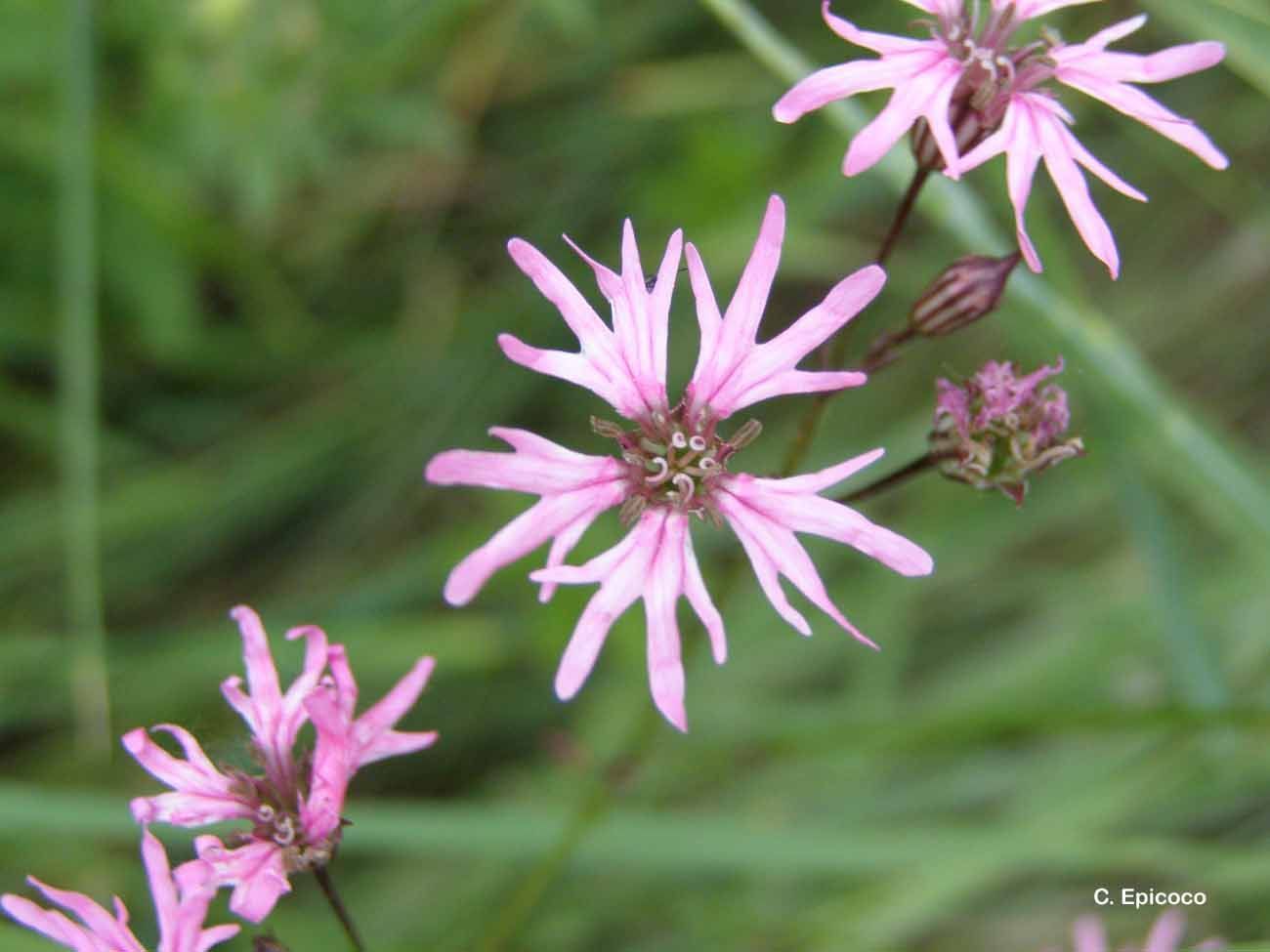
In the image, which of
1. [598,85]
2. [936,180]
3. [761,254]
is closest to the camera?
[761,254]

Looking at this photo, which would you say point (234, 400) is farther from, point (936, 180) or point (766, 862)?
point (936, 180)

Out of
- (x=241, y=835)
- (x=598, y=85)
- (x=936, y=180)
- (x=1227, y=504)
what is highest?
(x=598, y=85)

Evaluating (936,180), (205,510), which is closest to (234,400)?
(205,510)

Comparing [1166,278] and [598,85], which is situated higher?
[598,85]

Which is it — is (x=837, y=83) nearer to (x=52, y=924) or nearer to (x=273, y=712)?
(x=273, y=712)

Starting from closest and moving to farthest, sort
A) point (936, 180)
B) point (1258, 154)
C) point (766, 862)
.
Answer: point (936, 180), point (766, 862), point (1258, 154)

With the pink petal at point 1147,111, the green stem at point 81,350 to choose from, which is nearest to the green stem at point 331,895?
the green stem at point 81,350

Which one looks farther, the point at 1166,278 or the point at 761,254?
the point at 1166,278

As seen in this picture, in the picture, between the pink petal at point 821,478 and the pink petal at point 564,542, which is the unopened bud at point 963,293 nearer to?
the pink petal at point 821,478
